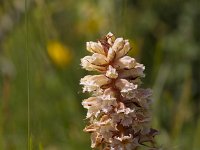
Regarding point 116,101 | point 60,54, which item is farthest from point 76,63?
point 116,101

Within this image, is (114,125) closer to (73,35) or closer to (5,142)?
(5,142)

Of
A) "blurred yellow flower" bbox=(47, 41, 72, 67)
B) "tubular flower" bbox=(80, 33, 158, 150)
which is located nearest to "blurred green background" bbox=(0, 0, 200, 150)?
"blurred yellow flower" bbox=(47, 41, 72, 67)

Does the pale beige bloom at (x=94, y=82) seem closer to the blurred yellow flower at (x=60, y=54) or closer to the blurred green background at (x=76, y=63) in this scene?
the blurred green background at (x=76, y=63)

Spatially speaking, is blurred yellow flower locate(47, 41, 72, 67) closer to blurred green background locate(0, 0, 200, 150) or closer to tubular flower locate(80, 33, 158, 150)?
blurred green background locate(0, 0, 200, 150)

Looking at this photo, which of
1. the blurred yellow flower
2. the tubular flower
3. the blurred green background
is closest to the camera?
the tubular flower

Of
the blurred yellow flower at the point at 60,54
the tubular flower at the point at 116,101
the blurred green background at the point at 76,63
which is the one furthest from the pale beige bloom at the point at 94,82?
the blurred yellow flower at the point at 60,54

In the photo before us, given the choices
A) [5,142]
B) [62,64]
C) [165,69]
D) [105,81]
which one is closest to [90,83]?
[105,81]

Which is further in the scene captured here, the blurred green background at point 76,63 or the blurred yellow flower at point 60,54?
the blurred yellow flower at point 60,54

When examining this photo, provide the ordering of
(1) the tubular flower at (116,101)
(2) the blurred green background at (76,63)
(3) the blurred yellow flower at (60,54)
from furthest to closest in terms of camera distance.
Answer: (3) the blurred yellow flower at (60,54)
(2) the blurred green background at (76,63)
(1) the tubular flower at (116,101)
